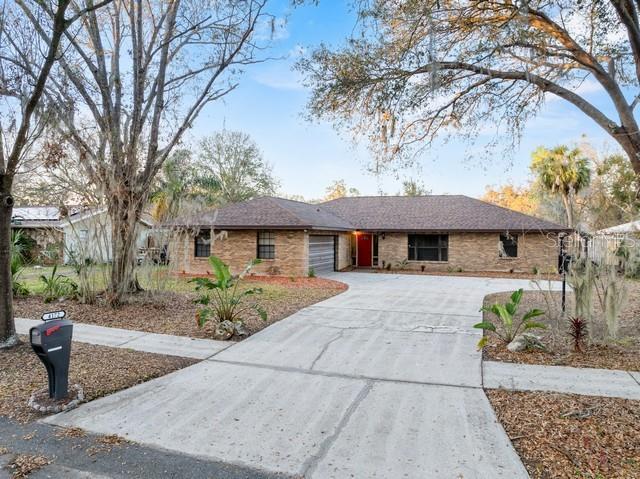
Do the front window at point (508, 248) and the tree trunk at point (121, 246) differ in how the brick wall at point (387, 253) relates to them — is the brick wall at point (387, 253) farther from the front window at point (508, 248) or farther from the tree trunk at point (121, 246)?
the tree trunk at point (121, 246)

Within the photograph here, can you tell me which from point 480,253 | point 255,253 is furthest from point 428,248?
point 255,253

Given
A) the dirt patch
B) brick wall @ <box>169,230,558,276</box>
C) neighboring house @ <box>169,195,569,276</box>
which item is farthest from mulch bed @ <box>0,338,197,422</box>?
brick wall @ <box>169,230,558,276</box>

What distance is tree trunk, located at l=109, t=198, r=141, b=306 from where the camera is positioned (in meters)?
9.01

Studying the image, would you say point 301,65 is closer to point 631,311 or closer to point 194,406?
point 194,406

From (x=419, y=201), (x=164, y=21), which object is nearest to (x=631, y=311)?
(x=164, y=21)

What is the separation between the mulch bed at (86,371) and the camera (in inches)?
165

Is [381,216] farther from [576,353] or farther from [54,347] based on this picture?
[54,347]

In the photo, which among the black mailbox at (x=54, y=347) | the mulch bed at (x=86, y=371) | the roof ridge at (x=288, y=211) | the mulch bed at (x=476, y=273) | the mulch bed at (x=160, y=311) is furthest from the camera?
the mulch bed at (x=476, y=273)

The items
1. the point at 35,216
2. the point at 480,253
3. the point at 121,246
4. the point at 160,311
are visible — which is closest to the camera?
the point at 160,311

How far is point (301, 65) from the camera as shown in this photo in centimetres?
831

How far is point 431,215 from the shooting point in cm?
2178

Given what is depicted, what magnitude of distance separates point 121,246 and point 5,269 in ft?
11.4

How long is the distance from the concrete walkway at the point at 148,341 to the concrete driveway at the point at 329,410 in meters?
0.41

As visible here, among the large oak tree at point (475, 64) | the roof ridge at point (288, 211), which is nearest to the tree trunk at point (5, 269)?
the large oak tree at point (475, 64)
